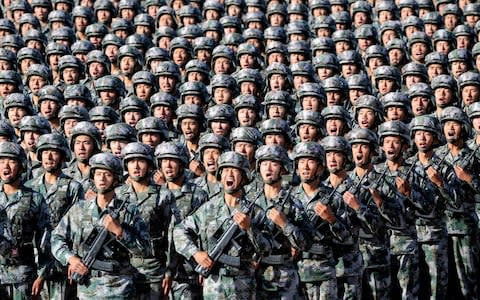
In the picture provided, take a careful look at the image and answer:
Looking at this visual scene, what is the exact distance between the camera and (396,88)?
22891mm

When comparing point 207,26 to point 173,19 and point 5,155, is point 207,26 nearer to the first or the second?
point 173,19

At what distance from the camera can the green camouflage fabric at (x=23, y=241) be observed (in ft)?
52.7

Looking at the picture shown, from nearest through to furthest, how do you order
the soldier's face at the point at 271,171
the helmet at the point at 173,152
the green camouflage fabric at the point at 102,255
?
the green camouflage fabric at the point at 102,255 < the soldier's face at the point at 271,171 < the helmet at the point at 173,152

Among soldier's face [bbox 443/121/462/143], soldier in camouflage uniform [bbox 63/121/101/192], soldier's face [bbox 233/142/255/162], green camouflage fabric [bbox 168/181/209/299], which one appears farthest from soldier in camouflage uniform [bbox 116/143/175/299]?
soldier's face [bbox 443/121/462/143]

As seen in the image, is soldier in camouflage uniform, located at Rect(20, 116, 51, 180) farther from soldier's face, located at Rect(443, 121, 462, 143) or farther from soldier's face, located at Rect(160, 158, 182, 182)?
soldier's face, located at Rect(443, 121, 462, 143)

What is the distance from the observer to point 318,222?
16.0m

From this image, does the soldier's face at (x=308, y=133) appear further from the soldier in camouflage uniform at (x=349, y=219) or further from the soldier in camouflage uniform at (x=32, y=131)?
the soldier in camouflage uniform at (x=32, y=131)

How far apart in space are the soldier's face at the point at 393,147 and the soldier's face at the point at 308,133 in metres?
1.33

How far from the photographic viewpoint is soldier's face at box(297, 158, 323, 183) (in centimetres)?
1645

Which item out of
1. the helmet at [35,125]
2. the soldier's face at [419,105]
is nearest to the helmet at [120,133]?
the helmet at [35,125]

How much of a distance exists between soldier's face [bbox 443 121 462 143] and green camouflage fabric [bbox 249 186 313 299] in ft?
15.0

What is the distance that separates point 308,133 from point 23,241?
5.31m

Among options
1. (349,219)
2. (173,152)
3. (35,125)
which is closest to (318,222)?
(349,219)

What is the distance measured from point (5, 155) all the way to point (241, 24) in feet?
37.7
